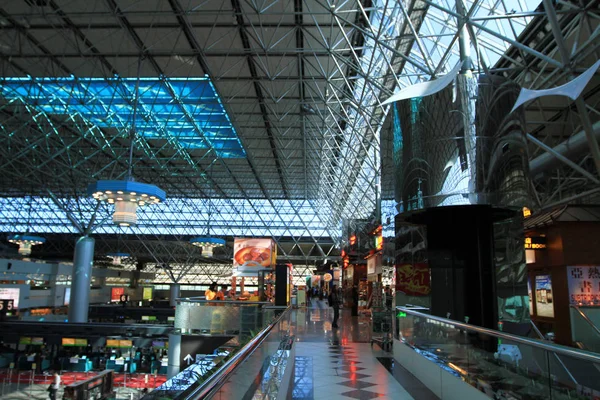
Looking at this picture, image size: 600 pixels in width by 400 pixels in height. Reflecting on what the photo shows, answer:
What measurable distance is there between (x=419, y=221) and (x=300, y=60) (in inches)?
580

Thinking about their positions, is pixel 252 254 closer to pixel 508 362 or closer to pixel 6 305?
pixel 508 362

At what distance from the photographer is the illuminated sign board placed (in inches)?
762

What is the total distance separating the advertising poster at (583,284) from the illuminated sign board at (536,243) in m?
1.71

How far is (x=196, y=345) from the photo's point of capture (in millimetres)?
18266

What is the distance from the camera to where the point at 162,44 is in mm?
21422

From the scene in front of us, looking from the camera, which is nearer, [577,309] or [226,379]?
[226,379]

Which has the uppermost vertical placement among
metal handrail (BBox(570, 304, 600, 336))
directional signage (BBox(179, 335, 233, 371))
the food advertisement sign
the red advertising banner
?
the food advertisement sign

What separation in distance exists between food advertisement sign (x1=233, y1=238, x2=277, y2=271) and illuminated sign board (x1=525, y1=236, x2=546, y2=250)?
11517 mm

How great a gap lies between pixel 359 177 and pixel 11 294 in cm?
3153

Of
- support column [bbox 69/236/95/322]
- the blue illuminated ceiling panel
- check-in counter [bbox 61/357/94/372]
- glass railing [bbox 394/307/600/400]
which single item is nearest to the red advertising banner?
glass railing [bbox 394/307/600/400]

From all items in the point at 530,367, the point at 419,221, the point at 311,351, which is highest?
the point at 419,221

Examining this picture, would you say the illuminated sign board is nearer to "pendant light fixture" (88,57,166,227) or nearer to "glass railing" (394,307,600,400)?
"glass railing" (394,307,600,400)

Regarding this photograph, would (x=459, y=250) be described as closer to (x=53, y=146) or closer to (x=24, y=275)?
(x=53, y=146)

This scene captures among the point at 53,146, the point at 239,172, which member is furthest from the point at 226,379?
the point at 239,172
